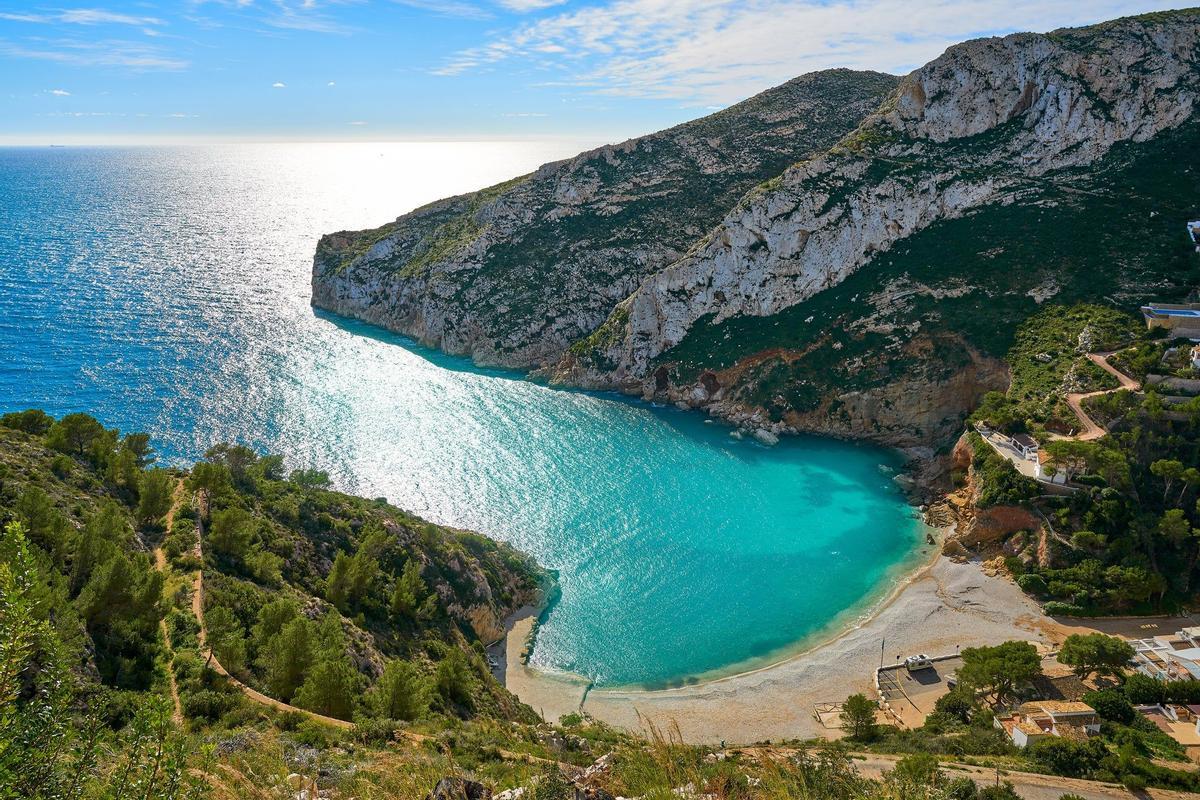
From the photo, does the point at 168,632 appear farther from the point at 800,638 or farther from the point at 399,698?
the point at 800,638

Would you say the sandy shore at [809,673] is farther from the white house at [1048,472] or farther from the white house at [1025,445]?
the white house at [1025,445]

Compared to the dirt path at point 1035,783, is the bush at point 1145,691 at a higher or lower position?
lower

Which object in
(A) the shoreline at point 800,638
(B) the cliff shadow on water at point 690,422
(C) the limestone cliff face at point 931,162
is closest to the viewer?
(A) the shoreline at point 800,638

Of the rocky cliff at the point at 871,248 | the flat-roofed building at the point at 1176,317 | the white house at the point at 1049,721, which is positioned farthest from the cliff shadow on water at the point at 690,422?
the white house at the point at 1049,721

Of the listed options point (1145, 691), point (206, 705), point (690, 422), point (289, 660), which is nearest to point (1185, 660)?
point (1145, 691)

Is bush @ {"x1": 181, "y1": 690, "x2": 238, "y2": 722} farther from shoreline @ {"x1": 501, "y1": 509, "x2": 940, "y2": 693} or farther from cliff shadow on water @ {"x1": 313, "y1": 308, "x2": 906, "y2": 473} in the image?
cliff shadow on water @ {"x1": 313, "y1": 308, "x2": 906, "y2": 473}
